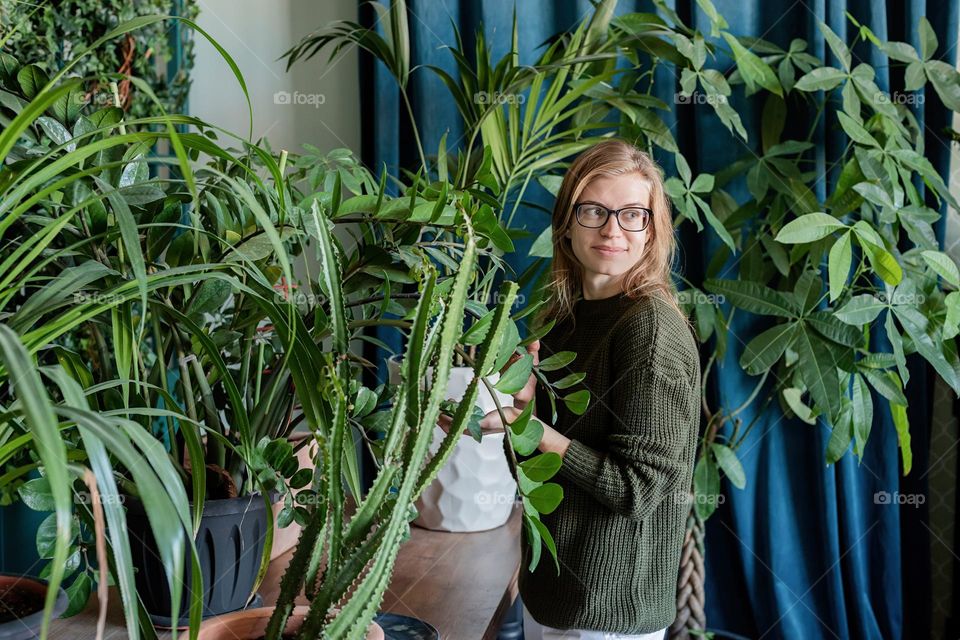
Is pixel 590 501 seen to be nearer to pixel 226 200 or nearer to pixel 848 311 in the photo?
pixel 226 200

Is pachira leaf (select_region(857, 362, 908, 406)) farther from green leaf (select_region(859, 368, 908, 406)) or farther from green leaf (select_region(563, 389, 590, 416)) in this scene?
green leaf (select_region(563, 389, 590, 416))

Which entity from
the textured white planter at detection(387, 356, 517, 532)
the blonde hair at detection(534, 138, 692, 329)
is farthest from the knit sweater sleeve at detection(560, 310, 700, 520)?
the textured white planter at detection(387, 356, 517, 532)

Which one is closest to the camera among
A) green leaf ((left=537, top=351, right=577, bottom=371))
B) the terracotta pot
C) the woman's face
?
the terracotta pot

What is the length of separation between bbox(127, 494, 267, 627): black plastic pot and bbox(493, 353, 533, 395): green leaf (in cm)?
36

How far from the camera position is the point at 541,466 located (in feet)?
2.51

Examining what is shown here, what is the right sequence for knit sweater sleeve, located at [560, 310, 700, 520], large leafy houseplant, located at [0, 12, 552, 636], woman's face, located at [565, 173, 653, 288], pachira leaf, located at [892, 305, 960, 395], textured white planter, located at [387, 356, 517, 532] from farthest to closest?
pachira leaf, located at [892, 305, 960, 395], textured white planter, located at [387, 356, 517, 532], woman's face, located at [565, 173, 653, 288], knit sweater sleeve, located at [560, 310, 700, 520], large leafy houseplant, located at [0, 12, 552, 636]

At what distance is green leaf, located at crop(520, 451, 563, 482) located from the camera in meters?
0.76

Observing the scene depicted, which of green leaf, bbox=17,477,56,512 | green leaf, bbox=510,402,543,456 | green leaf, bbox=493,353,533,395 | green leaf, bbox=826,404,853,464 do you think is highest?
green leaf, bbox=493,353,533,395

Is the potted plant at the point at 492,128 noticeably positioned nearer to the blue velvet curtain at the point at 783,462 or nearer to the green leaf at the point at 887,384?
the blue velvet curtain at the point at 783,462

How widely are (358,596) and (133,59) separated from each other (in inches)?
68.3

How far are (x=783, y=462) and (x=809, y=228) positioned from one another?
676 mm

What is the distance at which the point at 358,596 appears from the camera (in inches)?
22.3

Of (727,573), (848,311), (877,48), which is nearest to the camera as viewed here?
(848,311)

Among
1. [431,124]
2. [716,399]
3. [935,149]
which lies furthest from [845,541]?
[431,124]
